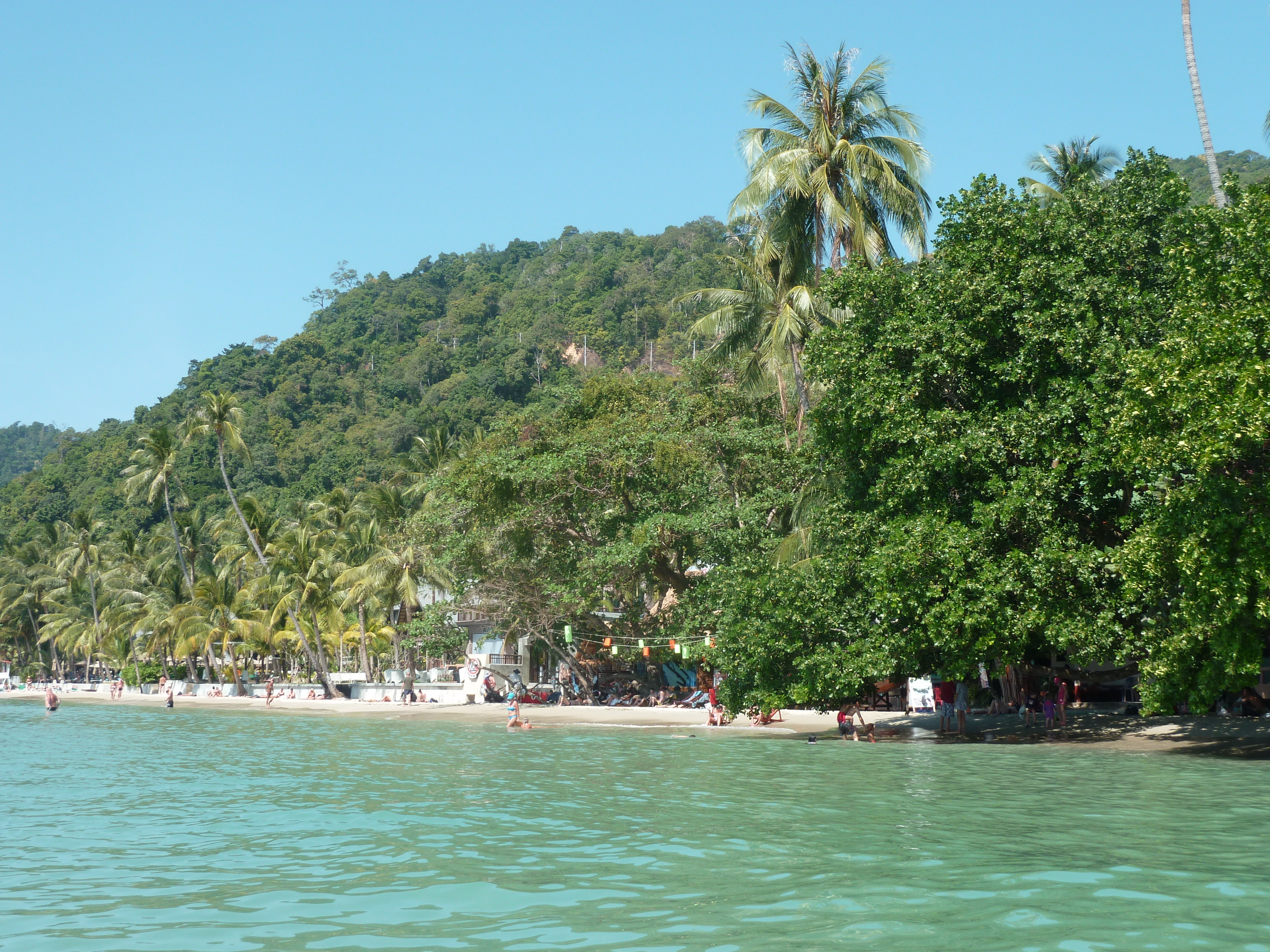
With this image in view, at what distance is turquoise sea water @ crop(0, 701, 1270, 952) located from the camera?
721cm

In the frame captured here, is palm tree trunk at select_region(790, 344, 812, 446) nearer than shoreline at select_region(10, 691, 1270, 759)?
No

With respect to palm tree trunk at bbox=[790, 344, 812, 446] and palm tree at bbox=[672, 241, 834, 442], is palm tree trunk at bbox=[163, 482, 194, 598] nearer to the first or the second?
palm tree at bbox=[672, 241, 834, 442]

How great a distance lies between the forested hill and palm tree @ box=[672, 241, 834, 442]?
175ft

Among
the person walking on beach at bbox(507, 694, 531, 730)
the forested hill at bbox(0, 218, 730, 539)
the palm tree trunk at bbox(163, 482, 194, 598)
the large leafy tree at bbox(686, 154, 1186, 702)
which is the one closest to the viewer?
the large leafy tree at bbox(686, 154, 1186, 702)

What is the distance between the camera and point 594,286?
12681cm

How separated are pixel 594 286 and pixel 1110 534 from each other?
109681 mm

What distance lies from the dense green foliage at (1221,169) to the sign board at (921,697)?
14966 millimetres

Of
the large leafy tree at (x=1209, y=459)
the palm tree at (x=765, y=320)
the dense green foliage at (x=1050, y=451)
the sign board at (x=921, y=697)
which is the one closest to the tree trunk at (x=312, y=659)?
the palm tree at (x=765, y=320)

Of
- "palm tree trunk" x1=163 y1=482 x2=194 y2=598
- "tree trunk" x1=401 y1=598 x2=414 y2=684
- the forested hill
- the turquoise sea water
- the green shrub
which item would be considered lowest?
the green shrub

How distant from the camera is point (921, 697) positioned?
29672mm

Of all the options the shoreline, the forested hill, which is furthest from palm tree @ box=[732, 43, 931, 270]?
the forested hill

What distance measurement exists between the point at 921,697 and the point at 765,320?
11.5 metres

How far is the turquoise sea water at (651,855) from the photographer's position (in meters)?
7.21

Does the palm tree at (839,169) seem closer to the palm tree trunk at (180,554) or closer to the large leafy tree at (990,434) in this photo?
the large leafy tree at (990,434)
